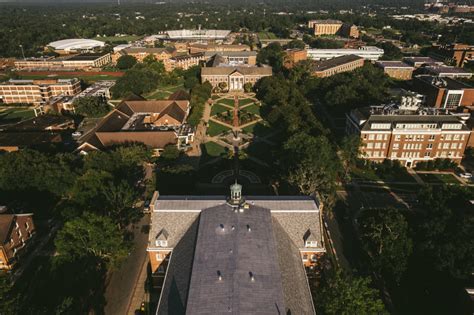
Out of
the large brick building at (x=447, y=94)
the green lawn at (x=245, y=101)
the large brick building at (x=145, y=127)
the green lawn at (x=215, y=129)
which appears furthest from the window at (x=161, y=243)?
the large brick building at (x=447, y=94)

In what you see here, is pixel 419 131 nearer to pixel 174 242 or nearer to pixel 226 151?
pixel 226 151

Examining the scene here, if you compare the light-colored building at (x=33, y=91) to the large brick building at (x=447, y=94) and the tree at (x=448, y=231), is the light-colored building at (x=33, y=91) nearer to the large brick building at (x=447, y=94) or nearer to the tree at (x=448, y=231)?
the tree at (x=448, y=231)

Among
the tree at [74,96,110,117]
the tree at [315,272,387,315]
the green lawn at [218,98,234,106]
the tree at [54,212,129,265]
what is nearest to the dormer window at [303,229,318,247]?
the tree at [315,272,387,315]

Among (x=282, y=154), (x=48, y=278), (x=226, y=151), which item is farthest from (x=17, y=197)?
(x=282, y=154)

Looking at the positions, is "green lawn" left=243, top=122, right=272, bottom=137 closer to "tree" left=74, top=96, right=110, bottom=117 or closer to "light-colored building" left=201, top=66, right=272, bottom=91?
"light-colored building" left=201, top=66, right=272, bottom=91

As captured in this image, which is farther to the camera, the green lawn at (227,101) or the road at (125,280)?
the green lawn at (227,101)

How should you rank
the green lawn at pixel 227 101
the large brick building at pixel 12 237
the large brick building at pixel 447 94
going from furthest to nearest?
the green lawn at pixel 227 101
the large brick building at pixel 447 94
the large brick building at pixel 12 237
